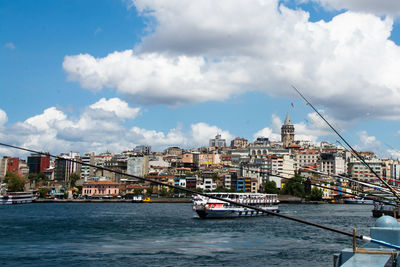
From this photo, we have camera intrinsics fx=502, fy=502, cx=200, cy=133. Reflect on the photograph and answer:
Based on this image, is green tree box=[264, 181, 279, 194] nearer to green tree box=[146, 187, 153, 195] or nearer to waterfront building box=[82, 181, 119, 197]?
green tree box=[146, 187, 153, 195]

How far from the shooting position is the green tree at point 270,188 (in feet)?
287

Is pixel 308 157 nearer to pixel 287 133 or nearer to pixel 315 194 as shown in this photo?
pixel 315 194

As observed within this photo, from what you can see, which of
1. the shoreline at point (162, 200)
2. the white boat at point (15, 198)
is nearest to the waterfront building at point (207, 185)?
the shoreline at point (162, 200)

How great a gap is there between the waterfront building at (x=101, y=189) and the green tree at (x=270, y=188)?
90.5ft

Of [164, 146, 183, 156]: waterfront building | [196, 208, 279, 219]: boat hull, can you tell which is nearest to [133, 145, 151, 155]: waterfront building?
[164, 146, 183, 156]: waterfront building

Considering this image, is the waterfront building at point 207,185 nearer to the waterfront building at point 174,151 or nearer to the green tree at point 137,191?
the green tree at point 137,191

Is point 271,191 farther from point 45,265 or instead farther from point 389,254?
point 389,254

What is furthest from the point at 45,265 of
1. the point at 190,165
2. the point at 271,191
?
the point at 190,165

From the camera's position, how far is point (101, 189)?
309 ft

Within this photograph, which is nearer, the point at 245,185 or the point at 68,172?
the point at 245,185

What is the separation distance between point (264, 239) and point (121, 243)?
651 cm

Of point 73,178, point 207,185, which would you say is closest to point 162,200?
point 207,185

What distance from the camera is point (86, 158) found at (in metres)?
121

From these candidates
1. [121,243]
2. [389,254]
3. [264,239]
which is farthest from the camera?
[264,239]
